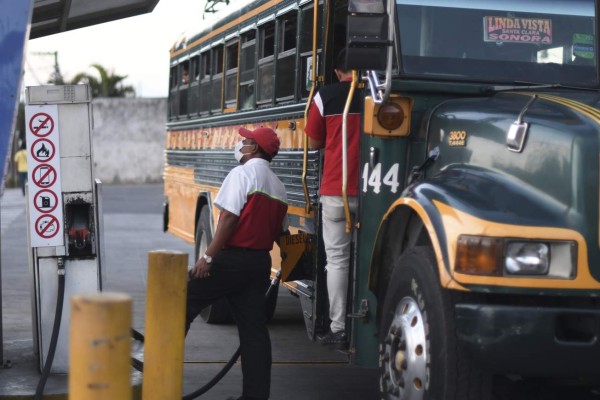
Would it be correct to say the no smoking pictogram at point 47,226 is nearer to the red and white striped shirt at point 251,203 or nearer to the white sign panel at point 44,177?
the white sign panel at point 44,177

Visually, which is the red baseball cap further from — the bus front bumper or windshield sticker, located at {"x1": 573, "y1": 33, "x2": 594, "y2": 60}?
the bus front bumper

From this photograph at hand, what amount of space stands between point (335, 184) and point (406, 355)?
146cm

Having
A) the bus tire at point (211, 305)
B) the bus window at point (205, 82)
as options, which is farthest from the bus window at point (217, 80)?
the bus tire at point (211, 305)

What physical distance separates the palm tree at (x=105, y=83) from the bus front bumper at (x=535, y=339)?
4601cm

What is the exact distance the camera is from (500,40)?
623cm

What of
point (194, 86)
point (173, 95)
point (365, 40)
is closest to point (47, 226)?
point (365, 40)

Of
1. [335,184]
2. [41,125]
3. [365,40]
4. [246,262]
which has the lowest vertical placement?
[246,262]

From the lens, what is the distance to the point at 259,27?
8.95 metres

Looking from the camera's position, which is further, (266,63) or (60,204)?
(266,63)

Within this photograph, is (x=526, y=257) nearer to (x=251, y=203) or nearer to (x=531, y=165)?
(x=531, y=165)

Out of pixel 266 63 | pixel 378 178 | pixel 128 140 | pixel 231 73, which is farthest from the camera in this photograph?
pixel 128 140

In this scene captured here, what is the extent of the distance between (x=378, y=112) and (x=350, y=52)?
457 millimetres

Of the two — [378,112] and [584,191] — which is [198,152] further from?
[584,191]

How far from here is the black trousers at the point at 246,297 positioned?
21.0 ft
